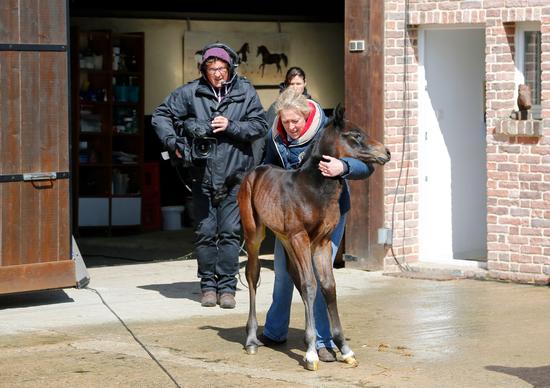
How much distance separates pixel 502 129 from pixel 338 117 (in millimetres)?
3906

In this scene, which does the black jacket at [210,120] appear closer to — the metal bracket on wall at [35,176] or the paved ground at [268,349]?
the metal bracket on wall at [35,176]

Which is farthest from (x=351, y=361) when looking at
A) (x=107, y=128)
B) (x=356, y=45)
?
(x=107, y=128)

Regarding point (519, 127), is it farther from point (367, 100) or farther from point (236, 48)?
point (236, 48)

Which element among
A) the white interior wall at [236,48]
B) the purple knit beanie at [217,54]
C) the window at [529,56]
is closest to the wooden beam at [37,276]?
the purple knit beanie at [217,54]

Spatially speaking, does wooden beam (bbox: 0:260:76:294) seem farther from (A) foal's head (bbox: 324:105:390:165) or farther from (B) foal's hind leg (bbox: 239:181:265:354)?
(A) foal's head (bbox: 324:105:390:165)

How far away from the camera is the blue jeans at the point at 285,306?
792cm

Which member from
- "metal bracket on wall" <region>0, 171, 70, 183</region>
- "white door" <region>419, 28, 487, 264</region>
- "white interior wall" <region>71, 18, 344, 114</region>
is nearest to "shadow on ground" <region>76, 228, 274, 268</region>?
"white interior wall" <region>71, 18, 344, 114</region>

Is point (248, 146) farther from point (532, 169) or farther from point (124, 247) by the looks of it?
point (124, 247)

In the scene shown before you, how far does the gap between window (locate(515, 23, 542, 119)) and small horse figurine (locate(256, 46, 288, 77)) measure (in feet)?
21.0

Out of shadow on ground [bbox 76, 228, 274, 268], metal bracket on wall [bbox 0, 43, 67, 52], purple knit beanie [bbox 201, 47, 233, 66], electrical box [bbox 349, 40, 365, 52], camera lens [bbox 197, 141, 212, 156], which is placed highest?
electrical box [bbox 349, 40, 365, 52]

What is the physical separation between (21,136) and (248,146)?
1.83 m

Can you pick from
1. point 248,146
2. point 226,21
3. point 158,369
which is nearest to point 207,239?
point 248,146

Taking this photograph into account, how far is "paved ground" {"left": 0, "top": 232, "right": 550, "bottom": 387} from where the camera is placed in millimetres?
7555

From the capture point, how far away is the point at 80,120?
51.9 feet
